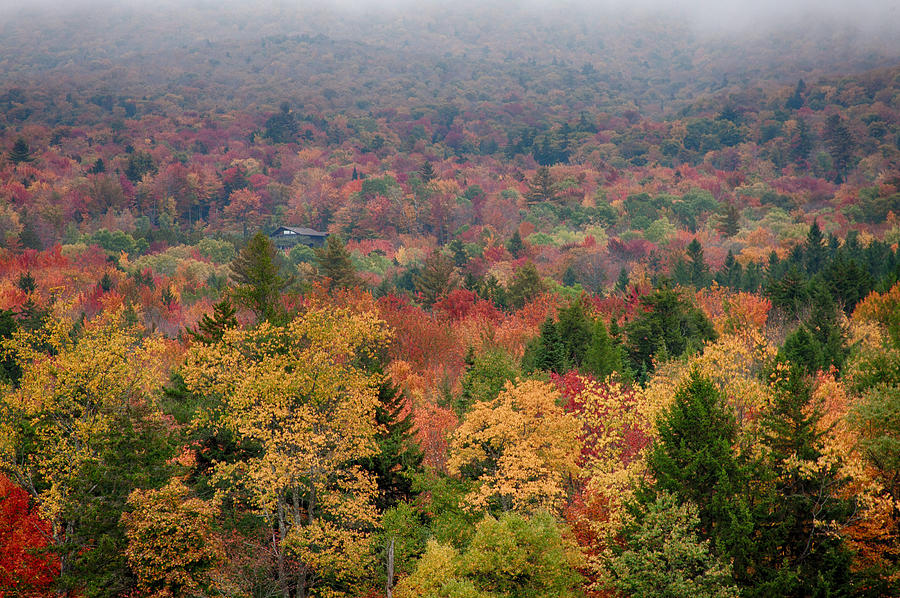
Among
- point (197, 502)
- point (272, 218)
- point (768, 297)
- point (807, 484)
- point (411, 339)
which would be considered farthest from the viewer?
point (272, 218)

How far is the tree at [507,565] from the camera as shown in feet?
81.7

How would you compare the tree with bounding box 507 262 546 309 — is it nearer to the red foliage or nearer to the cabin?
the red foliage

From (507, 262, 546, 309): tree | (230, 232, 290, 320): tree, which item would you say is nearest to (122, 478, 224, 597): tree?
(230, 232, 290, 320): tree

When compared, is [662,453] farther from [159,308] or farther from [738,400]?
[159,308]

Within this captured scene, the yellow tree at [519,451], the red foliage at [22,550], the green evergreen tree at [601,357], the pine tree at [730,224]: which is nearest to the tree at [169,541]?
the red foliage at [22,550]

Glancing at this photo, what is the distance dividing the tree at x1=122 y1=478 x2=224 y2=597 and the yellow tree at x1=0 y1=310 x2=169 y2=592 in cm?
85

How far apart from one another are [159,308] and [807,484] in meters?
81.6

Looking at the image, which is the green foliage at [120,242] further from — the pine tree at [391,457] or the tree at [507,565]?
the tree at [507,565]

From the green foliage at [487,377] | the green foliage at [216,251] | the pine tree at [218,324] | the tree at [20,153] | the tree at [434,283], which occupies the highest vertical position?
the pine tree at [218,324]

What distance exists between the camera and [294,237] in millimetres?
149750

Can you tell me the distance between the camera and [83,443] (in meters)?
33.8

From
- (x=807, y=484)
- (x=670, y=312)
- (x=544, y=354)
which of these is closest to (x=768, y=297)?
(x=670, y=312)

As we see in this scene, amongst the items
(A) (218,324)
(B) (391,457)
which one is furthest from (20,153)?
(B) (391,457)

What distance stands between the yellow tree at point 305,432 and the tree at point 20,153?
172790mm
